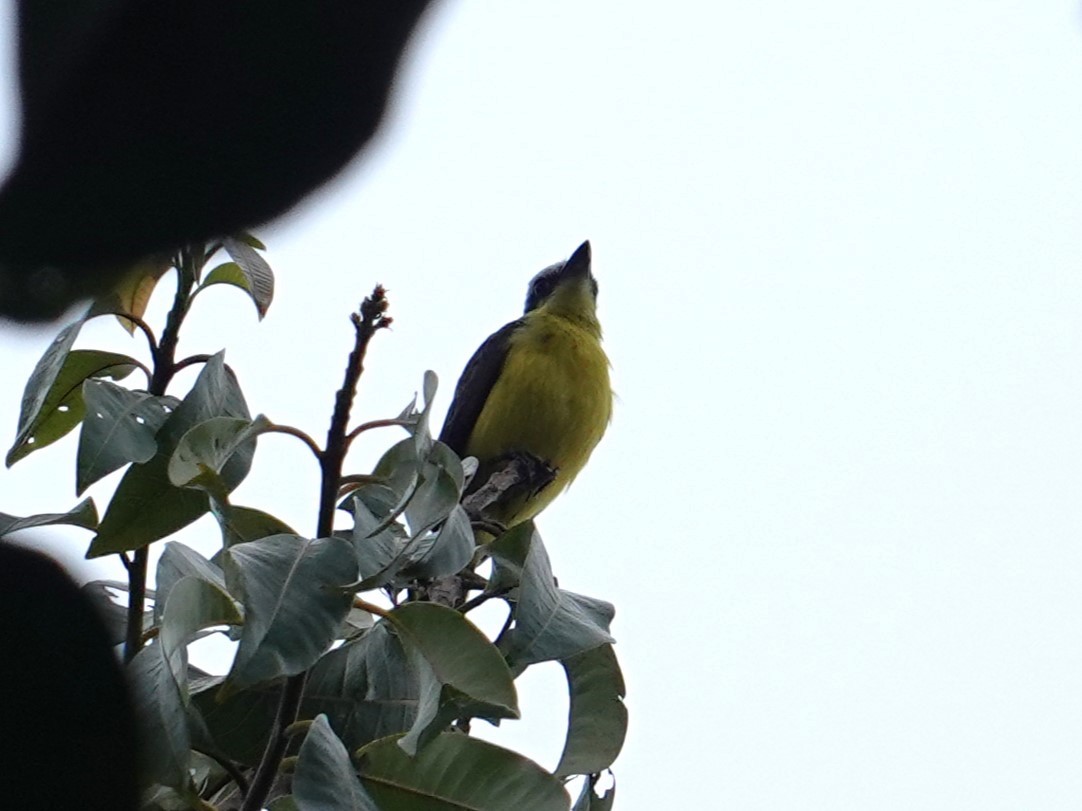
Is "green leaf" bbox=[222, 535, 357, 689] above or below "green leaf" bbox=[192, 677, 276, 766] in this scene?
above

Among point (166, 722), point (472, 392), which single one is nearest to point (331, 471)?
point (166, 722)

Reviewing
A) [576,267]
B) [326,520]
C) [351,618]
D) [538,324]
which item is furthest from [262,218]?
[576,267]

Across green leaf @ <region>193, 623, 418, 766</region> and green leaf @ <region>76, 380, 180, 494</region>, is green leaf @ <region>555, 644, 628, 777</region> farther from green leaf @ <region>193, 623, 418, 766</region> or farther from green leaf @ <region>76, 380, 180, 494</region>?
green leaf @ <region>76, 380, 180, 494</region>

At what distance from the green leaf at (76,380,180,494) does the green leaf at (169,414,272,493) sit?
0.16 meters

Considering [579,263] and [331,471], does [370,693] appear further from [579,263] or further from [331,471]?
[579,263]

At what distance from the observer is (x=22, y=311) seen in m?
0.47

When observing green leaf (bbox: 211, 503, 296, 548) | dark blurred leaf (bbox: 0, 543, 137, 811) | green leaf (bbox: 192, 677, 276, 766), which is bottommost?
green leaf (bbox: 192, 677, 276, 766)

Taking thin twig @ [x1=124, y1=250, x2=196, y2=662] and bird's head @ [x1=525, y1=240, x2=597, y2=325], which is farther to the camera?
bird's head @ [x1=525, y1=240, x2=597, y2=325]

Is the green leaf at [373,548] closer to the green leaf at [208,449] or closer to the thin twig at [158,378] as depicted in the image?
the green leaf at [208,449]

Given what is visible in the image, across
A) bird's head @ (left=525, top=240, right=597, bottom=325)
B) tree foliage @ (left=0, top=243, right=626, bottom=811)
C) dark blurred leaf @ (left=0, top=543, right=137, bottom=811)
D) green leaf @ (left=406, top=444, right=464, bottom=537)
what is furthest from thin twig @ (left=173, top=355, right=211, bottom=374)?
bird's head @ (left=525, top=240, right=597, bottom=325)

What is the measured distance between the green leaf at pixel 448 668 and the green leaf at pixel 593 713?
0.87 feet

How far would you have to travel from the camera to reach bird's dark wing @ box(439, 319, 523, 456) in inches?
246

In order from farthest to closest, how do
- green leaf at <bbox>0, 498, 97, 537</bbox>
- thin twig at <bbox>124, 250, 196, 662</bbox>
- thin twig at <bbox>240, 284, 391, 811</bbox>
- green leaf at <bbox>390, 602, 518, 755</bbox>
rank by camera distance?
1. green leaf at <bbox>0, 498, 97, 537</bbox>
2. thin twig at <bbox>124, 250, 196, 662</bbox>
3. green leaf at <bbox>390, 602, 518, 755</bbox>
4. thin twig at <bbox>240, 284, 391, 811</bbox>

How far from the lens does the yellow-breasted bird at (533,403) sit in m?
6.04
